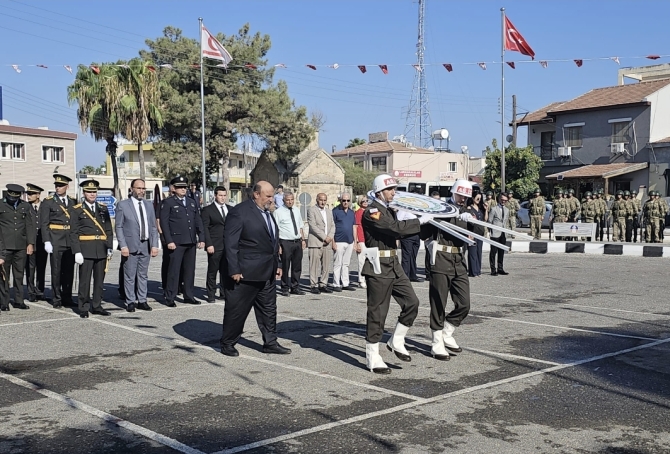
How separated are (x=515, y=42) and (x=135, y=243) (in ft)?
73.8

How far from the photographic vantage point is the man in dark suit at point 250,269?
8438 mm

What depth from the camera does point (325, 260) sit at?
14266 millimetres

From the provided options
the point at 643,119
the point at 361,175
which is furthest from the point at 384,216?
the point at 361,175

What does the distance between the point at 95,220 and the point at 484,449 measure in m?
7.76

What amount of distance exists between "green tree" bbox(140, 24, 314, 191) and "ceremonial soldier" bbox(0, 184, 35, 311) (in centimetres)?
3570

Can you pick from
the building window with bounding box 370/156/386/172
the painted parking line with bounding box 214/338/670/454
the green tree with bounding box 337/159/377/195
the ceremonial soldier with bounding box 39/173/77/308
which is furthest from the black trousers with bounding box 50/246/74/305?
the building window with bounding box 370/156/386/172

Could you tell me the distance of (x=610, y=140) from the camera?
4441 cm

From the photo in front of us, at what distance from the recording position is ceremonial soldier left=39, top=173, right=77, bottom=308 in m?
12.1

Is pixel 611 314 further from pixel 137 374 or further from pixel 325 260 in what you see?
pixel 137 374

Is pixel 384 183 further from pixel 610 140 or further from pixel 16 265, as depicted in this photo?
pixel 610 140

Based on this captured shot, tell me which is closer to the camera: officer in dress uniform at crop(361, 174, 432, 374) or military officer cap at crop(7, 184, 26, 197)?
officer in dress uniform at crop(361, 174, 432, 374)

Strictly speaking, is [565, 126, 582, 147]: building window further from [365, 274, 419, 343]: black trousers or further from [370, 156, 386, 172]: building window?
[365, 274, 419, 343]: black trousers

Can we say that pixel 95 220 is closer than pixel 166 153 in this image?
Yes

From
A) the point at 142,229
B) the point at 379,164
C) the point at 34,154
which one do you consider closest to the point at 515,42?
the point at 142,229
